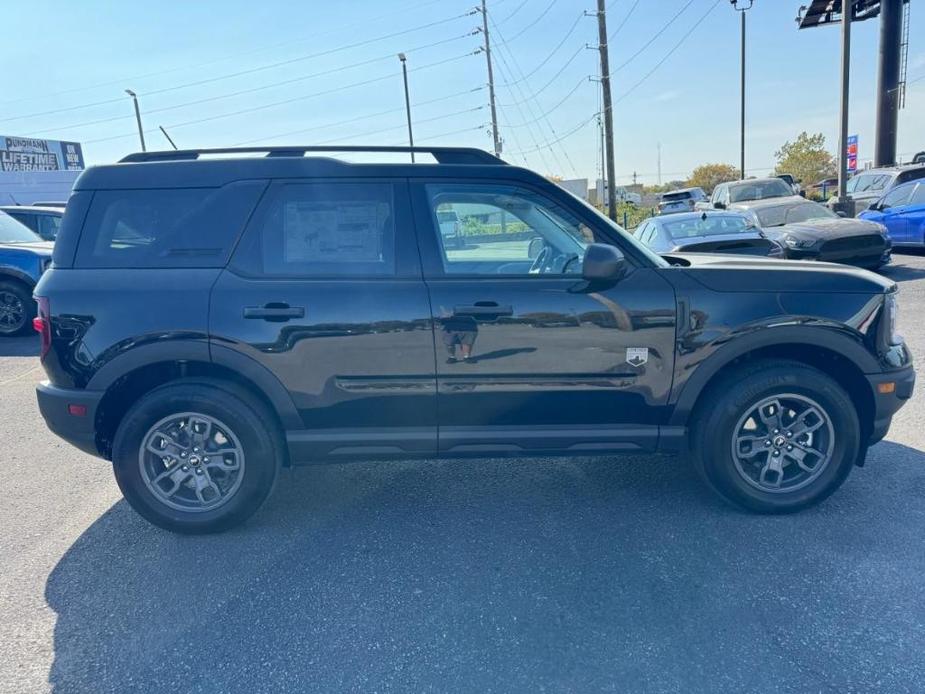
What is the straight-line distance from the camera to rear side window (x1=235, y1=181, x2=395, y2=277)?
11.0 ft

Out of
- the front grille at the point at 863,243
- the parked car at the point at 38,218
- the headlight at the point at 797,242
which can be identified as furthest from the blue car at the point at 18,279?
the front grille at the point at 863,243

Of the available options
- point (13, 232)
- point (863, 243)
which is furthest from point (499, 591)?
point (13, 232)

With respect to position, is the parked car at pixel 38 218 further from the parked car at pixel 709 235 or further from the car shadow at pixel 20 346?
the parked car at pixel 709 235

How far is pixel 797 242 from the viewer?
10.2 metres

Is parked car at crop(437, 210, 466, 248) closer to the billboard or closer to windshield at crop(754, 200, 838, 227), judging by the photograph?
windshield at crop(754, 200, 838, 227)

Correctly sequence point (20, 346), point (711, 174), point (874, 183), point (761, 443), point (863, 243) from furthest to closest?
point (711, 174)
point (874, 183)
point (863, 243)
point (20, 346)
point (761, 443)

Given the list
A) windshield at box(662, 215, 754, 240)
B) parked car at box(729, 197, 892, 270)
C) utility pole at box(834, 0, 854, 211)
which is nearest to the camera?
windshield at box(662, 215, 754, 240)

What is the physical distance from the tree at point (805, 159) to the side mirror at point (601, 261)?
57.7 metres

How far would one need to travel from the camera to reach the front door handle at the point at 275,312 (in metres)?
3.27

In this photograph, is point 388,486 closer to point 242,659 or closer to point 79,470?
point 242,659

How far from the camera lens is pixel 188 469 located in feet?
11.5

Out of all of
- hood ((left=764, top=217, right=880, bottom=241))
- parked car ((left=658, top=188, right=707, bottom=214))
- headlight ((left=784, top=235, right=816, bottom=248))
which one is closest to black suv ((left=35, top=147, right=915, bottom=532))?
headlight ((left=784, top=235, right=816, bottom=248))

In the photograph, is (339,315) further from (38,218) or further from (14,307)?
(38,218)

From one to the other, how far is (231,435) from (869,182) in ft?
66.0
